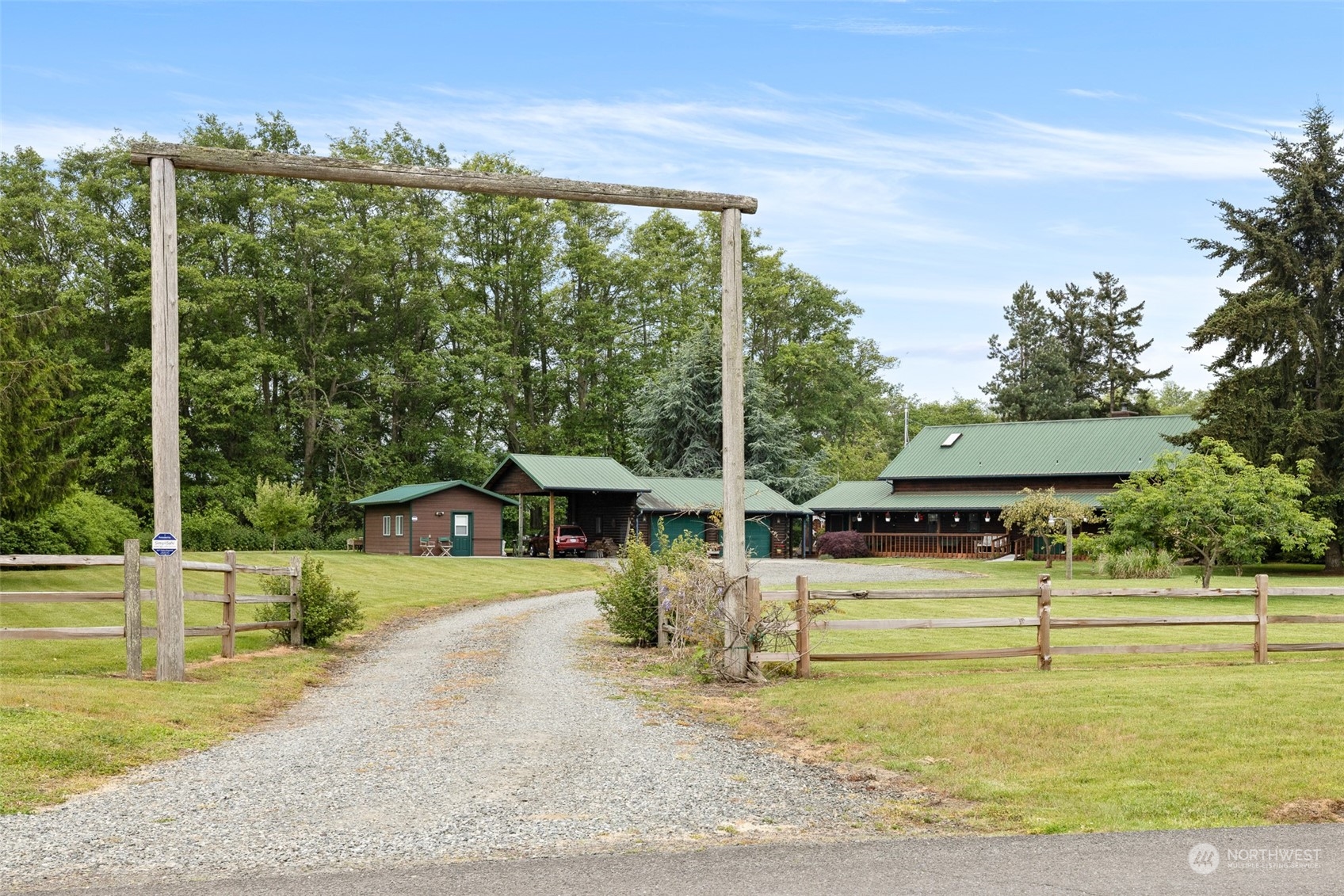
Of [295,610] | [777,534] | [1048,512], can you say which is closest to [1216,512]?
[1048,512]

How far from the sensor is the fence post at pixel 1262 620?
1502 cm

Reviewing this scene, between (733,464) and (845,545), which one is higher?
(733,464)

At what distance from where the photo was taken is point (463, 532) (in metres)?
51.3

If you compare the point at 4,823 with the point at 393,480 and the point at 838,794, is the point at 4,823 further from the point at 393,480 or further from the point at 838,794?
the point at 393,480

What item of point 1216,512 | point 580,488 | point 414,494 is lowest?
point 1216,512

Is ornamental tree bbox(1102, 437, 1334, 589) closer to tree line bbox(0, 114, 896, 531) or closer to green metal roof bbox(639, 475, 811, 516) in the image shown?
green metal roof bbox(639, 475, 811, 516)

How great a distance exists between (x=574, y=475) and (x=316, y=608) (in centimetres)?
3283

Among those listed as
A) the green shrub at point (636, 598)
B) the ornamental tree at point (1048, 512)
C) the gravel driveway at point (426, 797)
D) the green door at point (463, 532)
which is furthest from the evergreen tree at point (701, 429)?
the gravel driveway at point (426, 797)

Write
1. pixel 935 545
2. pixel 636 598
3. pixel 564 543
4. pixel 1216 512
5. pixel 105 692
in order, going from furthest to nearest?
pixel 935 545
pixel 564 543
pixel 1216 512
pixel 636 598
pixel 105 692

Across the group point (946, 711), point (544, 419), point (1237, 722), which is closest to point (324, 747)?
point (946, 711)

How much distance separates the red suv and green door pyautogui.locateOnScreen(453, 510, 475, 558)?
2825 mm

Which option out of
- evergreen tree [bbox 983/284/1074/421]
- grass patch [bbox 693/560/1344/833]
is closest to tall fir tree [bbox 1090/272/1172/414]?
evergreen tree [bbox 983/284/1074/421]

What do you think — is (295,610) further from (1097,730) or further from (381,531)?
(381,531)
